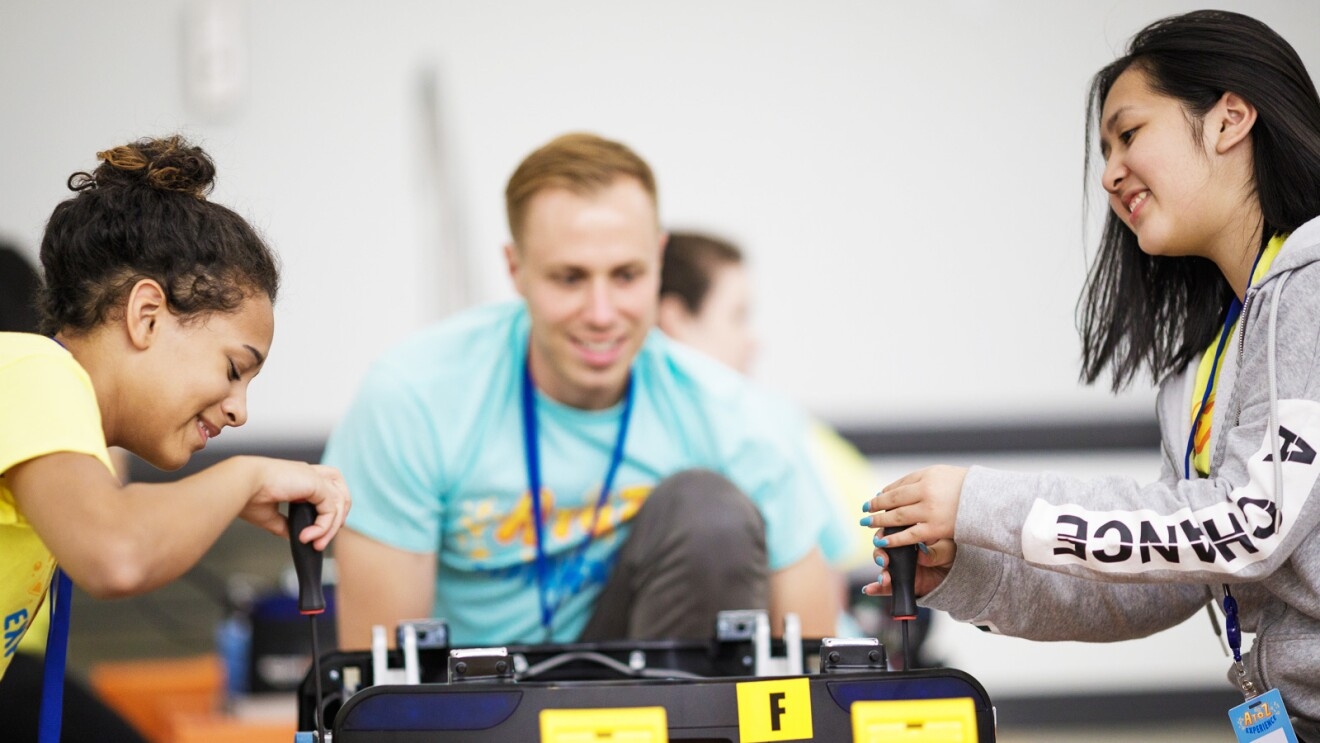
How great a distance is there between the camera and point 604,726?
1.00 meters

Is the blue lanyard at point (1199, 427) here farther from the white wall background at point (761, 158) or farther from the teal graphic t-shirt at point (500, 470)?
the white wall background at point (761, 158)

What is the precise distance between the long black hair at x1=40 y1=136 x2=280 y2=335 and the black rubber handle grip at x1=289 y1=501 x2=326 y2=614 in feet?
0.69

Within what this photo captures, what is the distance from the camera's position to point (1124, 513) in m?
1.18

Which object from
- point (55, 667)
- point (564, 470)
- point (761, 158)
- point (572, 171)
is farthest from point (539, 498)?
point (761, 158)

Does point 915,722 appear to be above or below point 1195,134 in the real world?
below

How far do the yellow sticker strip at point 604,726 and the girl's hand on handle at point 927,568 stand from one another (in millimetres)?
320

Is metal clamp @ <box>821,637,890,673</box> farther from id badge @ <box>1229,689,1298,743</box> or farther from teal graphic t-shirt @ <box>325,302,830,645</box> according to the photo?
teal graphic t-shirt @ <box>325,302,830,645</box>

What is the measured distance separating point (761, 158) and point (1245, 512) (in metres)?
2.28

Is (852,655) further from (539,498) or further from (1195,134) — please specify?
(539,498)

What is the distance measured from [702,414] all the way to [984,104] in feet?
5.26

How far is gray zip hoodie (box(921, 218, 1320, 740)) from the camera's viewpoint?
115 centimetres

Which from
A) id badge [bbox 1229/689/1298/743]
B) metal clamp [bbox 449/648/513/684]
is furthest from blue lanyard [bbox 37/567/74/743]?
id badge [bbox 1229/689/1298/743]

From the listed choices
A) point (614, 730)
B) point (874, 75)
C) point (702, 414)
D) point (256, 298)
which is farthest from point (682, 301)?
point (614, 730)

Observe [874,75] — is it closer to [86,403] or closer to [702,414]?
[702,414]
